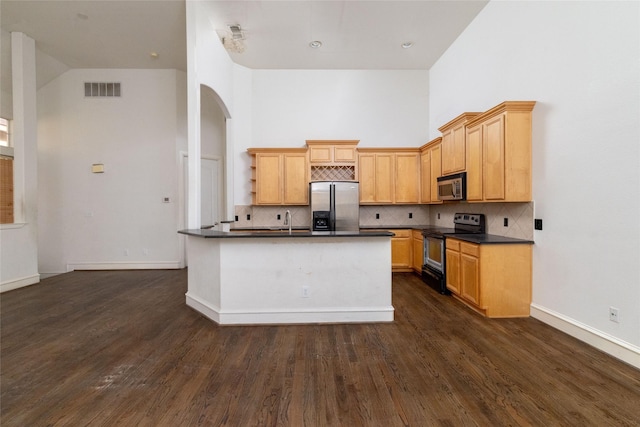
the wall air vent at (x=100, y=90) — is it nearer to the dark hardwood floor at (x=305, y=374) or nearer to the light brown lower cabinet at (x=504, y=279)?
the dark hardwood floor at (x=305, y=374)

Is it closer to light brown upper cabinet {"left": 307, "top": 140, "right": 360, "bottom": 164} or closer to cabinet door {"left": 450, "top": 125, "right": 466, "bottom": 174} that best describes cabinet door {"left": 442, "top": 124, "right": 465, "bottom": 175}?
cabinet door {"left": 450, "top": 125, "right": 466, "bottom": 174}

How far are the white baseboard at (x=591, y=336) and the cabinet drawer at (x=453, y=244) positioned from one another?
3.20 ft

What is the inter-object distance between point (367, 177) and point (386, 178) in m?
0.37

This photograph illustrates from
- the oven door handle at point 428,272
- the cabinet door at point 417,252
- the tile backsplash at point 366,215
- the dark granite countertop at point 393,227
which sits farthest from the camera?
the tile backsplash at point 366,215

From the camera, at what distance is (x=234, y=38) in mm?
4098

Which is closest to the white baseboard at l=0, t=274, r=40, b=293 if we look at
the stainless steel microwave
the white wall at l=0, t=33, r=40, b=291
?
the white wall at l=0, t=33, r=40, b=291

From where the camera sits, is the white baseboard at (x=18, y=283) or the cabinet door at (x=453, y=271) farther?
the white baseboard at (x=18, y=283)

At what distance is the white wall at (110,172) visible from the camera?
17.9 feet

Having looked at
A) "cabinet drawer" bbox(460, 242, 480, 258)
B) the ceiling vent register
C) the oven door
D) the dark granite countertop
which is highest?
the ceiling vent register

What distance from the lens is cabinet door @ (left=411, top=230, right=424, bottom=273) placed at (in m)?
4.81

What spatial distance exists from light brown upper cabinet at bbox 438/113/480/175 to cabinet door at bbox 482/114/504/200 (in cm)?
46

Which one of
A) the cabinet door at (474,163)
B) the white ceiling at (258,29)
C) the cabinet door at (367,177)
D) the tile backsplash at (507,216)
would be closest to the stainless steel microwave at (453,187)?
the cabinet door at (474,163)

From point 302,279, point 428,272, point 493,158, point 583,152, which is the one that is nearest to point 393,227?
point 428,272

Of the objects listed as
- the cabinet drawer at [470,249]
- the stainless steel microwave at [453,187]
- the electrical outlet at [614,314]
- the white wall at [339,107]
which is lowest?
the electrical outlet at [614,314]
